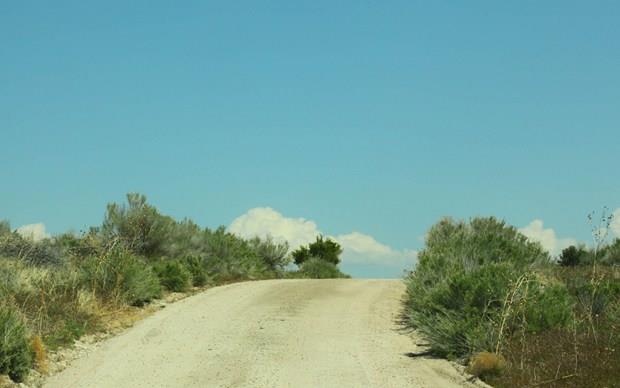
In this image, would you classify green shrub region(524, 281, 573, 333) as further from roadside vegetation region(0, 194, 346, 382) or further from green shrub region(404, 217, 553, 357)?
roadside vegetation region(0, 194, 346, 382)

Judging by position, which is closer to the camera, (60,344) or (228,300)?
(60,344)

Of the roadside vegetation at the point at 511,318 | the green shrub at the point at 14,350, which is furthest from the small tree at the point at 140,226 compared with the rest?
the green shrub at the point at 14,350

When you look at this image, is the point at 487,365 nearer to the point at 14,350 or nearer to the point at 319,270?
the point at 14,350

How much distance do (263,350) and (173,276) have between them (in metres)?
9.58

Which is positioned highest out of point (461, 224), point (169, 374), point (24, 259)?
point (461, 224)

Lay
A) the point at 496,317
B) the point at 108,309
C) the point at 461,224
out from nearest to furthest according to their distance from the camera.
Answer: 1. the point at 496,317
2. the point at 108,309
3. the point at 461,224

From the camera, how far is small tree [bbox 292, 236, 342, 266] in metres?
47.6

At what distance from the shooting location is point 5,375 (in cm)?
1322

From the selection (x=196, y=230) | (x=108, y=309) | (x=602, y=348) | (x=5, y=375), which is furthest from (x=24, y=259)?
(x=602, y=348)

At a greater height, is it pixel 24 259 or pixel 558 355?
pixel 24 259

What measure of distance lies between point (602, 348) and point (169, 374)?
7132 mm

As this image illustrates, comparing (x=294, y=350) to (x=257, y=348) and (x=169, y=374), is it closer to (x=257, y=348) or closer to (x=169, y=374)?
(x=257, y=348)

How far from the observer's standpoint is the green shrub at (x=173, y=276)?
24344mm

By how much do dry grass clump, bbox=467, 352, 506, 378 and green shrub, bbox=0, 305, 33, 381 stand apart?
732 centimetres
